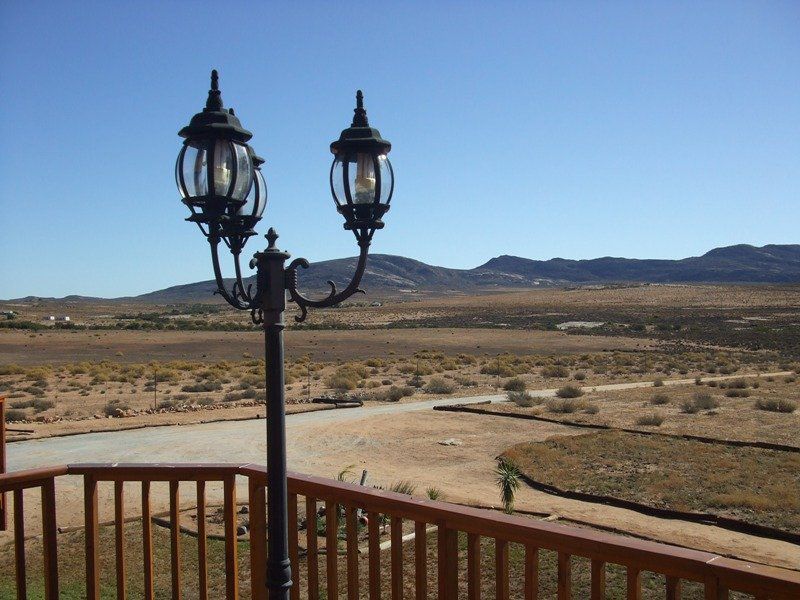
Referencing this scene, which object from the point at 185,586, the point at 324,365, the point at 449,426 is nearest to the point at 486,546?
the point at 185,586

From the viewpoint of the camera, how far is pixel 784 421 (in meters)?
20.0

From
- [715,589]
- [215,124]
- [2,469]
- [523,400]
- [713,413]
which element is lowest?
[713,413]

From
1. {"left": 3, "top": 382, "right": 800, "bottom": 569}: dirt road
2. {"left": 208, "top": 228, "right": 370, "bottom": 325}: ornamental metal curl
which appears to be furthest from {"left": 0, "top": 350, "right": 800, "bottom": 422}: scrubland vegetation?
{"left": 208, "top": 228, "right": 370, "bottom": 325}: ornamental metal curl

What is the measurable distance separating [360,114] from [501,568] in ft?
7.45

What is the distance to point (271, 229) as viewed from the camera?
12.8 ft

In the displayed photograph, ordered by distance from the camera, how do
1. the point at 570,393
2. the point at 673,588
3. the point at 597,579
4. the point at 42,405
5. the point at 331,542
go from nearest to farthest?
the point at 673,588 → the point at 597,579 → the point at 331,542 → the point at 42,405 → the point at 570,393

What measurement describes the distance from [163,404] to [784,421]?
60.1 feet

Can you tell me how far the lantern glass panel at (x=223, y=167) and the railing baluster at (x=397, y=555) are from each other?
1.78 meters

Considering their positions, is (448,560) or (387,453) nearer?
(448,560)

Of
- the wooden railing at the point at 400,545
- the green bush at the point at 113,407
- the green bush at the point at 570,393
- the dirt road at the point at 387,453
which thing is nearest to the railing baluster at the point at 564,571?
the wooden railing at the point at 400,545

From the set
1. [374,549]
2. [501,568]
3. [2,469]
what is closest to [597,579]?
[501,568]

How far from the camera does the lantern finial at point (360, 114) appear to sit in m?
3.91

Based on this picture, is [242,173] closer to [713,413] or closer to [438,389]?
[713,413]

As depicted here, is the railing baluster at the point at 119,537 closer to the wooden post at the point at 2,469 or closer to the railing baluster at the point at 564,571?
the railing baluster at the point at 564,571
